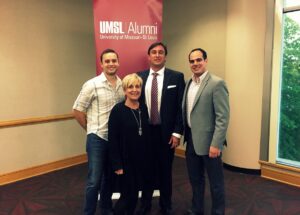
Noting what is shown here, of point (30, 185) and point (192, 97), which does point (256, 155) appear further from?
point (30, 185)

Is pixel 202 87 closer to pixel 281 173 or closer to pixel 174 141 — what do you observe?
pixel 174 141

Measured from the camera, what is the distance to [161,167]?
2.74 m

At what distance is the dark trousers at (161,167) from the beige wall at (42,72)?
80.0 inches

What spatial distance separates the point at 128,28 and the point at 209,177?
5.75 feet

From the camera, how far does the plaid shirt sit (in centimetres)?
250

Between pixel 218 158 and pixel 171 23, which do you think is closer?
pixel 218 158

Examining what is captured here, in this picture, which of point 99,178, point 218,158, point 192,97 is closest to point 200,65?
point 192,97

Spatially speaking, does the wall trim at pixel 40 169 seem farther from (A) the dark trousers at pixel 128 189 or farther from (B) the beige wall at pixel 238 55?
(B) the beige wall at pixel 238 55

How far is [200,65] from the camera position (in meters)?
2.47

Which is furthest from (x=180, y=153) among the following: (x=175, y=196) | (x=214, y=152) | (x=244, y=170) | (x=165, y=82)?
(x=214, y=152)

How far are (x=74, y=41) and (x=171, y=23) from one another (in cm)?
170

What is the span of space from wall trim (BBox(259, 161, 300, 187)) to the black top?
7.36 ft

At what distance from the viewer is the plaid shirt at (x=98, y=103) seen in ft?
8.21

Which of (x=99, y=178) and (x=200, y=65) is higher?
(x=200, y=65)
